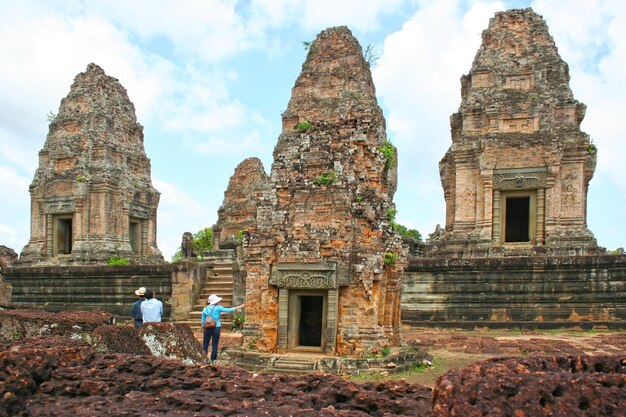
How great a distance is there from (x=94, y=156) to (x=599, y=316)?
18.4m

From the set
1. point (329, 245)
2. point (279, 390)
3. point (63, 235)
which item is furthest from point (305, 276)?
point (63, 235)

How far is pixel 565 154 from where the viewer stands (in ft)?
60.2

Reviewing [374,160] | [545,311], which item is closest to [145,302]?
[374,160]

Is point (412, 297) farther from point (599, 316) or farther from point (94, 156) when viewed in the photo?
point (94, 156)

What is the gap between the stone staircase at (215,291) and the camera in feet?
56.8

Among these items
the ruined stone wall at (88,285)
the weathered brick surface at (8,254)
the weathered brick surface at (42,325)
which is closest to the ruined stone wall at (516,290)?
the ruined stone wall at (88,285)

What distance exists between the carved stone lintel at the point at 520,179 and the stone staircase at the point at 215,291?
9.15 meters

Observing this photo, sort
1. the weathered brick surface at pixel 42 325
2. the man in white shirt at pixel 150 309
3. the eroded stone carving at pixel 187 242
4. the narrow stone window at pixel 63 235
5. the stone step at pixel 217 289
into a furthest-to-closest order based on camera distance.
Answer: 1. the narrow stone window at pixel 63 235
2. the eroded stone carving at pixel 187 242
3. the stone step at pixel 217 289
4. the man in white shirt at pixel 150 309
5. the weathered brick surface at pixel 42 325

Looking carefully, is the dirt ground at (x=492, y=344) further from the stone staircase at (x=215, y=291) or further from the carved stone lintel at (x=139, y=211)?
the carved stone lintel at (x=139, y=211)

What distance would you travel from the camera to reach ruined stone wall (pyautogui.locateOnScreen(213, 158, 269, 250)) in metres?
30.4

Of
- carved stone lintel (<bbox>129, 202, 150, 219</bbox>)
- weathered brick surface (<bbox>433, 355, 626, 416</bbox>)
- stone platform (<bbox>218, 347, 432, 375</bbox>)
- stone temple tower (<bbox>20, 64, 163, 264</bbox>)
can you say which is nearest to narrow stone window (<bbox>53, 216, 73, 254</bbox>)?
stone temple tower (<bbox>20, 64, 163, 264</bbox>)

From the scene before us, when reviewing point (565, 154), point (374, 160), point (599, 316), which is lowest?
point (599, 316)

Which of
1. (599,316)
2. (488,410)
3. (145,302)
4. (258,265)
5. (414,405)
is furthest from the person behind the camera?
(599,316)

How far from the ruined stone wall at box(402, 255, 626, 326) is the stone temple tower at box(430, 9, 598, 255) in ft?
7.21
